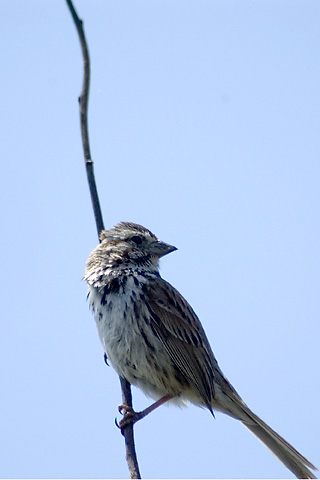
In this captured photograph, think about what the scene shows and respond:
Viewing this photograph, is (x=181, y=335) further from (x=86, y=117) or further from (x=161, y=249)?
(x=86, y=117)

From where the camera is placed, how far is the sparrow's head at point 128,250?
6.66 meters

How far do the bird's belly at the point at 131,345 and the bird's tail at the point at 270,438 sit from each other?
2.42ft

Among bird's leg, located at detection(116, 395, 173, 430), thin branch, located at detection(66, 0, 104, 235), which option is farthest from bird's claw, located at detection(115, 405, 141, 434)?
thin branch, located at detection(66, 0, 104, 235)

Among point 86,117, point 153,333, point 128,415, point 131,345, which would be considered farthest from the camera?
point 153,333

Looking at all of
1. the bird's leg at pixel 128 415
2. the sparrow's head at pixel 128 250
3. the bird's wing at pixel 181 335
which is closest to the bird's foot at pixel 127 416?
the bird's leg at pixel 128 415

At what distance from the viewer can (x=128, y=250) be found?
265 inches

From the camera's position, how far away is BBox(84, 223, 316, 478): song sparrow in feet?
20.5

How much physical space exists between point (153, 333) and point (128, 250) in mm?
877

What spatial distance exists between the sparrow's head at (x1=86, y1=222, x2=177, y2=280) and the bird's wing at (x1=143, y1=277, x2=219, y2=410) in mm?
251

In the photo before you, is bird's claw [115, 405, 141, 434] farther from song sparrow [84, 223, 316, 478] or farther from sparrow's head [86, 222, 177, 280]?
sparrow's head [86, 222, 177, 280]

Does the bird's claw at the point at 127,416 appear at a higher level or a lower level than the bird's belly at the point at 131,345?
lower

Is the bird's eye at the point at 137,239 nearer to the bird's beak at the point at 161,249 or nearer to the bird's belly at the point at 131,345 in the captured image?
the bird's beak at the point at 161,249

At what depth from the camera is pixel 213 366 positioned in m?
6.93

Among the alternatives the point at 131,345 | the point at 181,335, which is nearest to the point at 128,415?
the point at 131,345
